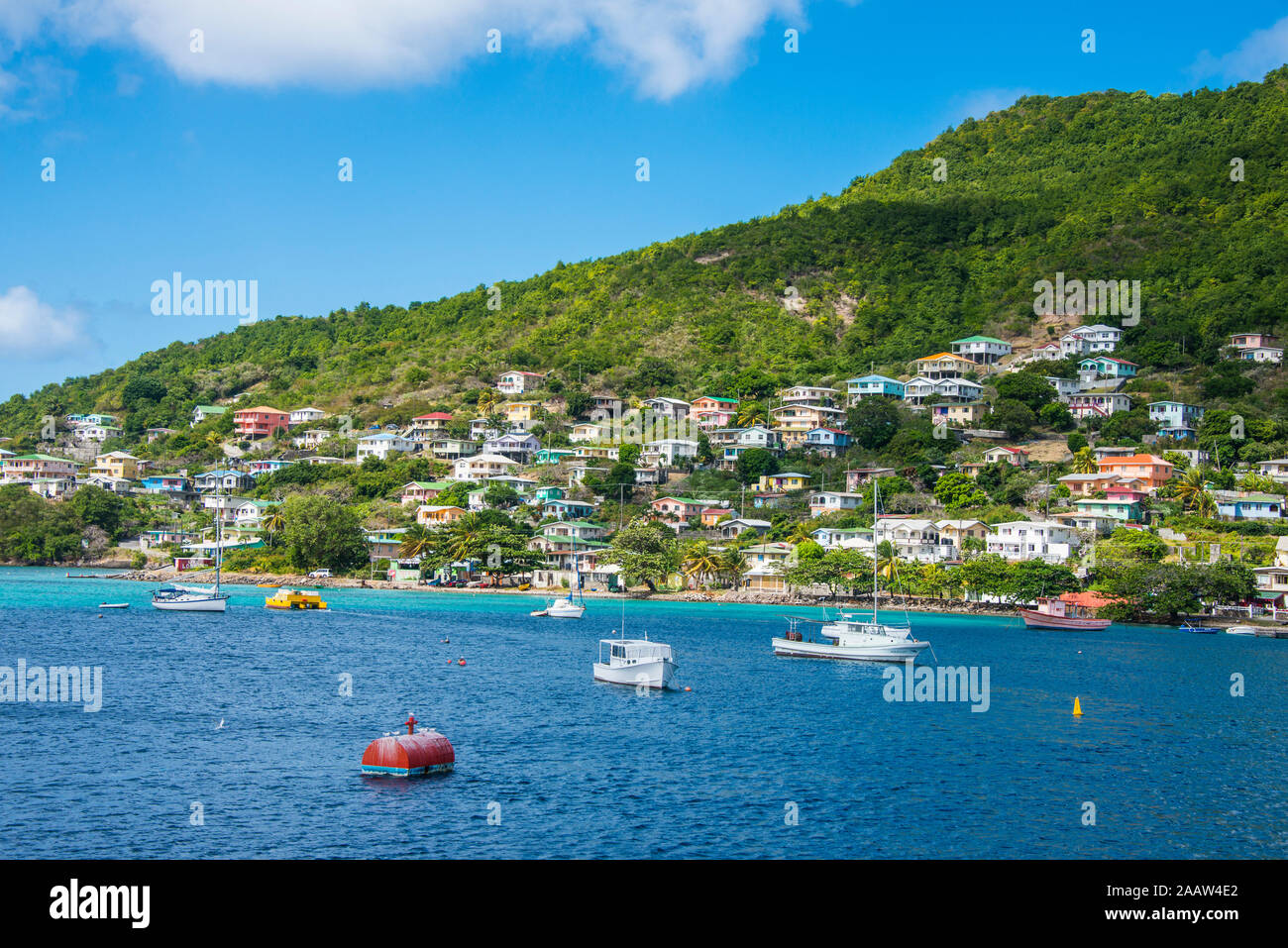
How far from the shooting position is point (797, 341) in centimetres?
14938

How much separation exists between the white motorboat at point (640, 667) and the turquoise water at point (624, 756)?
1238mm

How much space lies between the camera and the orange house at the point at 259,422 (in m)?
144

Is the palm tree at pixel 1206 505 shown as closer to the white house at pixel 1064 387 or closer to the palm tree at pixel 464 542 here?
the white house at pixel 1064 387

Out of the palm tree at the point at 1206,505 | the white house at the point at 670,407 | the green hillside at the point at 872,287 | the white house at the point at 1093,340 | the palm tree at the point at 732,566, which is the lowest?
the palm tree at the point at 732,566

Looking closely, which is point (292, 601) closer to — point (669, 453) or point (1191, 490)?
point (669, 453)

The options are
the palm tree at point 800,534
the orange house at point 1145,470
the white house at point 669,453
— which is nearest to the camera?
the orange house at point 1145,470

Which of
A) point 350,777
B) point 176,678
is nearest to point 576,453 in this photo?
point 176,678

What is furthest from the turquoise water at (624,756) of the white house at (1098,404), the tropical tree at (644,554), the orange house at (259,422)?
the orange house at (259,422)

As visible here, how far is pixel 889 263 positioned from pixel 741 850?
155 metres

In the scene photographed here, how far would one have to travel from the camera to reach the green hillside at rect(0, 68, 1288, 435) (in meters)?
134

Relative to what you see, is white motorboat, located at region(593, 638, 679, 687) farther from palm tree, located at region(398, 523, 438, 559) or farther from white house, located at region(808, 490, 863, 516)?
white house, located at region(808, 490, 863, 516)

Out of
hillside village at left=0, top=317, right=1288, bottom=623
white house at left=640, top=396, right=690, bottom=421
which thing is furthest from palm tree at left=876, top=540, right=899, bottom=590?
white house at left=640, top=396, right=690, bottom=421
